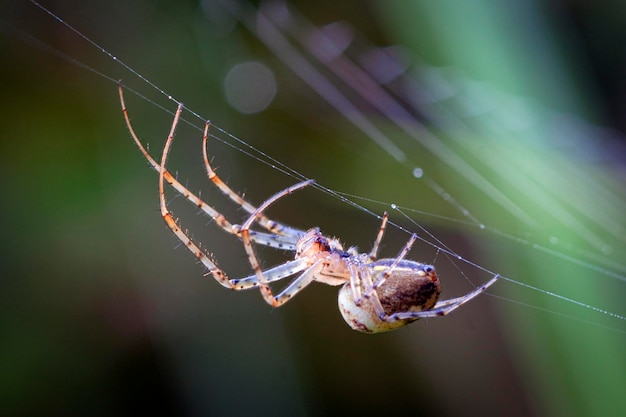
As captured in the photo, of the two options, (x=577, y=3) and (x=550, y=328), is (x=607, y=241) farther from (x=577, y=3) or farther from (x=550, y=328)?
(x=577, y=3)

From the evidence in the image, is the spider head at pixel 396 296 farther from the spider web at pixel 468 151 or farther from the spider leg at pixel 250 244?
the spider web at pixel 468 151

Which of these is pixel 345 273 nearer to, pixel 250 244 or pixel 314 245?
pixel 314 245

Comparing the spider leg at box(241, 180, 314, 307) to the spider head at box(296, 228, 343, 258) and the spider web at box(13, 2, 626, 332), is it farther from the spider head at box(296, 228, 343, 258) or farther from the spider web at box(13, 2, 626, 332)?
the spider web at box(13, 2, 626, 332)

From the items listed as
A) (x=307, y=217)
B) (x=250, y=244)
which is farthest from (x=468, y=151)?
(x=250, y=244)

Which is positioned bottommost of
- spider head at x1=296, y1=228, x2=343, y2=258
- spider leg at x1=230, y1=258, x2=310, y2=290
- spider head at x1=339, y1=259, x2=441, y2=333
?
spider head at x1=339, y1=259, x2=441, y2=333

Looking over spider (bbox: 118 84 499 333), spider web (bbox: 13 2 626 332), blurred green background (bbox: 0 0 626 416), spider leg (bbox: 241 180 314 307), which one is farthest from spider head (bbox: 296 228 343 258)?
blurred green background (bbox: 0 0 626 416)

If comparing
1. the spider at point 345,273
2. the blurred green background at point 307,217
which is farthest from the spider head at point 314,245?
the blurred green background at point 307,217

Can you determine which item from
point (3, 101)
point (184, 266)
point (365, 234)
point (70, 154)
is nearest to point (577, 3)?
point (365, 234)
